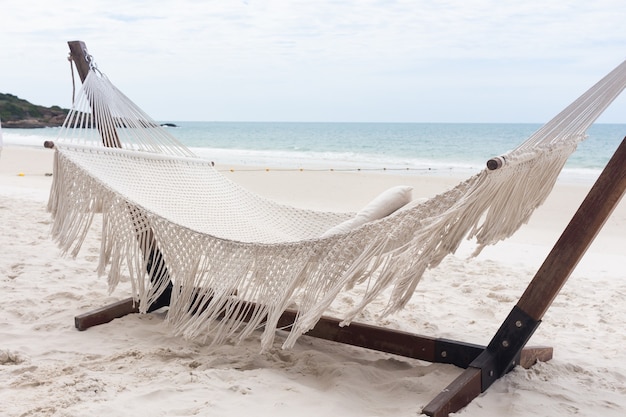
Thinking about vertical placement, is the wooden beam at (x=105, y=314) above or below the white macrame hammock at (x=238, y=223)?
below

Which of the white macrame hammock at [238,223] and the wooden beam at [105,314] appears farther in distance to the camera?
the wooden beam at [105,314]

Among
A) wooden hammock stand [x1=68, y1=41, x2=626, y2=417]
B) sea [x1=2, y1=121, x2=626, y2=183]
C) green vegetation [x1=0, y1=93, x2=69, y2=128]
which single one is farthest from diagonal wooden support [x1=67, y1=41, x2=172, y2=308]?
green vegetation [x1=0, y1=93, x2=69, y2=128]

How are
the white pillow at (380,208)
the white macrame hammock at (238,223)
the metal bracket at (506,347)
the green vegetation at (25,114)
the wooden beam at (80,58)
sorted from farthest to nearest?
1. the green vegetation at (25,114)
2. the wooden beam at (80,58)
3. the white pillow at (380,208)
4. the metal bracket at (506,347)
5. the white macrame hammock at (238,223)

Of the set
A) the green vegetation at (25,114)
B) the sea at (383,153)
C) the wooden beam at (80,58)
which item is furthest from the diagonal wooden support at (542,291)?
the green vegetation at (25,114)

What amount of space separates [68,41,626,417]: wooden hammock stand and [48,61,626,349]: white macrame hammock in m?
0.10

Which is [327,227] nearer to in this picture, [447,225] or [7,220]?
[447,225]

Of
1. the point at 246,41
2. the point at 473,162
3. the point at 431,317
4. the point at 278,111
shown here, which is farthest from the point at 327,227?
the point at 278,111

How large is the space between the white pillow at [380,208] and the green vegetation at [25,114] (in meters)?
17.9

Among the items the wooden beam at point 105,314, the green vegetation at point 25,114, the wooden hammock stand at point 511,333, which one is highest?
the green vegetation at point 25,114

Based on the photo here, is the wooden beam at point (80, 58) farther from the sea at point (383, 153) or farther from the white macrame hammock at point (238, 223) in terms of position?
the sea at point (383, 153)

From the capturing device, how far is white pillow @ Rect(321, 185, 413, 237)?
5.02 feet

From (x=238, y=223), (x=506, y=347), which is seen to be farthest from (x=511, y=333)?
(x=238, y=223)

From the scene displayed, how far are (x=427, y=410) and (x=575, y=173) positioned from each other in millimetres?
7693

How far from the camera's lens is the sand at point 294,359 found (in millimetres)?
1210
